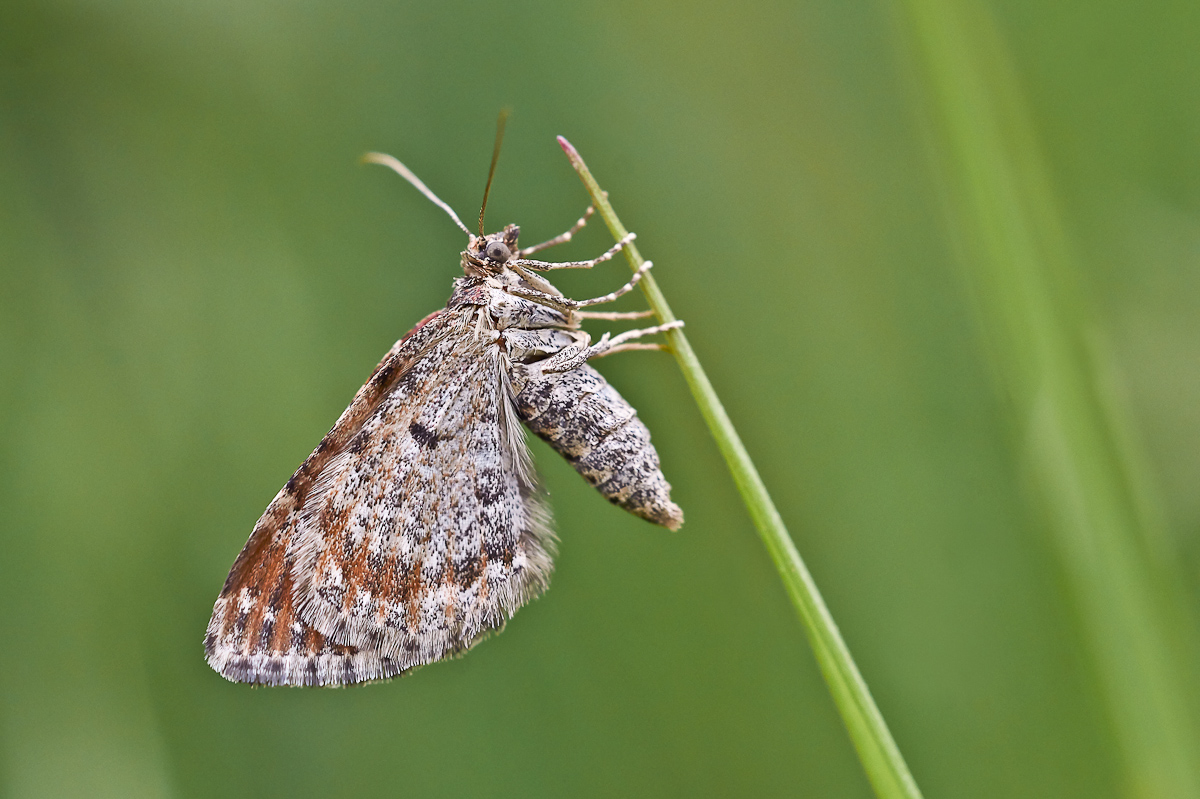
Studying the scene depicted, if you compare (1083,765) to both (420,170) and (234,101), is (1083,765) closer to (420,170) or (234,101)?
(420,170)

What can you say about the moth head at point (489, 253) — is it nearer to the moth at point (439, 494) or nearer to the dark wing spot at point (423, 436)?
the moth at point (439, 494)

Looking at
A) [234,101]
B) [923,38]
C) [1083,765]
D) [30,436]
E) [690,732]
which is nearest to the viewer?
[923,38]

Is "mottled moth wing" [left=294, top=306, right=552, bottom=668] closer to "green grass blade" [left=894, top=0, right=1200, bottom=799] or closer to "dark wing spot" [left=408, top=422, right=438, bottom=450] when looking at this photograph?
"dark wing spot" [left=408, top=422, right=438, bottom=450]

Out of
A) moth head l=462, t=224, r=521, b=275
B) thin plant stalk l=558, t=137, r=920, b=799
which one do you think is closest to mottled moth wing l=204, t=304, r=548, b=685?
moth head l=462, t=224, r=521, b=275

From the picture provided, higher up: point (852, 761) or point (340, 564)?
point (340, 564)

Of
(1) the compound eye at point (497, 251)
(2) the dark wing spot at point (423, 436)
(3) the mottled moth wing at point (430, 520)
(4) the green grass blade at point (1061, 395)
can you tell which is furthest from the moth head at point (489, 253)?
(4) the green grass blade at point (1061, 395)

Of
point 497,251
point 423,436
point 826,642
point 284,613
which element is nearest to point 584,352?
point 497,251

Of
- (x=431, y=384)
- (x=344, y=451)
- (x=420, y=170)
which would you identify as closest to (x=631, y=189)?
(x=420, y=170)
